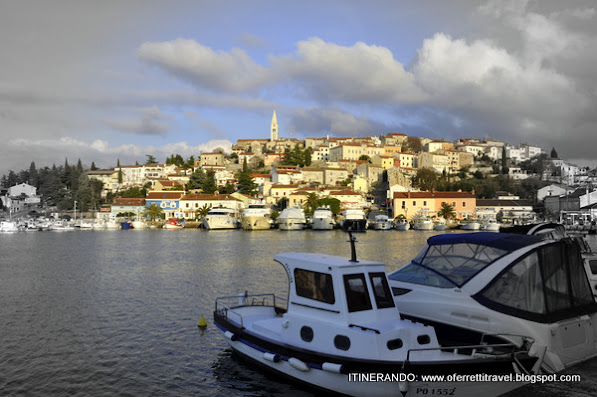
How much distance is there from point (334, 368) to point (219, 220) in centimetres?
8284

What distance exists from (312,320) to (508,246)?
17.5 ft

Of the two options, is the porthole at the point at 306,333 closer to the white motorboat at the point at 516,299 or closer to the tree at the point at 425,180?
the white motorboat at the point at 516,299

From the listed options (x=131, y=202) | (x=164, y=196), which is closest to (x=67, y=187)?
(x=131, y=202)

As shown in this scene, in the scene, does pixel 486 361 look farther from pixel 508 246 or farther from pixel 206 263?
pixel 206 263

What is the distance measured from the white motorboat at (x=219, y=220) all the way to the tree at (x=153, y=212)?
14064mm

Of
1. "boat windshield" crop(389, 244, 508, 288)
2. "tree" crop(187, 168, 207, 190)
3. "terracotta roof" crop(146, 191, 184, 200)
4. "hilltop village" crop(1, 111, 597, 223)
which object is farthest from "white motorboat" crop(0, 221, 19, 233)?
"boat windshield" crop(389, 244, 508, 288)

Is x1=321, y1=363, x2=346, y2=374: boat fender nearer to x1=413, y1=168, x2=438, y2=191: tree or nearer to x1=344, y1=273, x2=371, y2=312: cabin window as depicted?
x1=344, y1=273, x2=371, y2=312: cabin window

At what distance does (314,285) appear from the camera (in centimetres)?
1071

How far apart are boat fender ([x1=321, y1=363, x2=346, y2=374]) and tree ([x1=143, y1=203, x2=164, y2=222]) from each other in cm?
9702

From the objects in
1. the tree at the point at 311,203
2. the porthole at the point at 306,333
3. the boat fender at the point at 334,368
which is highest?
the tree at the point at 311,203

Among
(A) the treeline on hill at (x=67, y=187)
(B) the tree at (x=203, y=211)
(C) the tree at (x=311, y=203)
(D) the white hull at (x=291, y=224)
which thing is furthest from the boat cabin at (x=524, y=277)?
(A) the treeline on hill at (x=67, y=187)

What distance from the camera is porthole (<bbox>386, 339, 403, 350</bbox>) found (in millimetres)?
9375

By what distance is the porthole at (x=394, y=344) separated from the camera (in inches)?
369

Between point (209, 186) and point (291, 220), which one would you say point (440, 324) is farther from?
point (209, 186)
